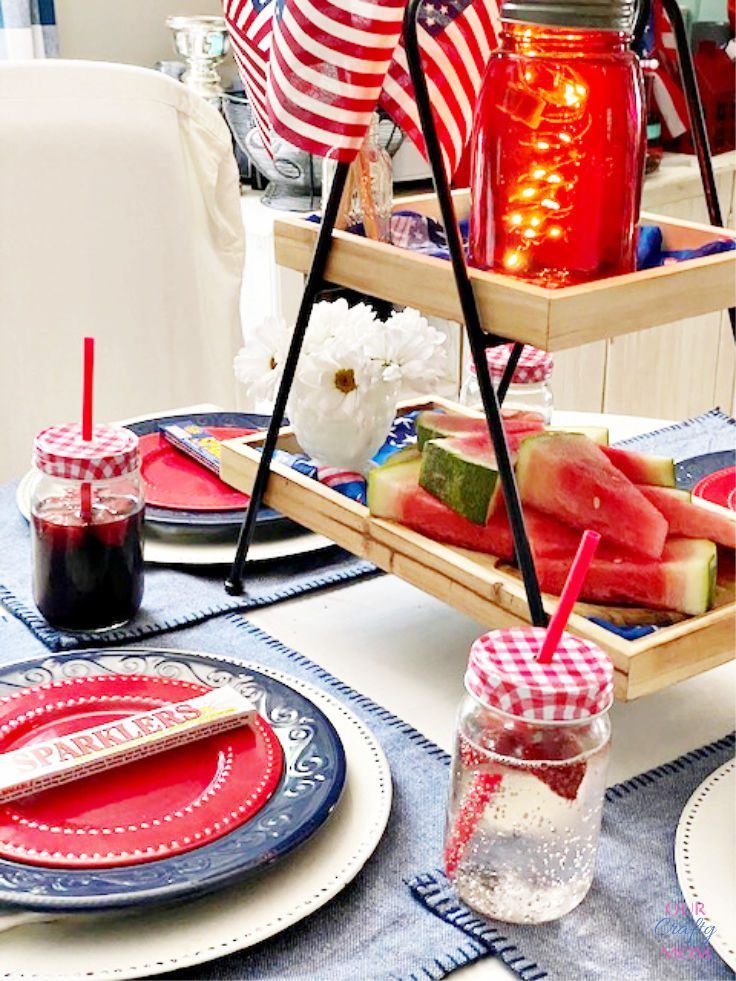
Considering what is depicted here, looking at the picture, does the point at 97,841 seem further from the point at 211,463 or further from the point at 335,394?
the point at 211,463

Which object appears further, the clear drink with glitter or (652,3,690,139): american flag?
(652,3,690,139): american flag

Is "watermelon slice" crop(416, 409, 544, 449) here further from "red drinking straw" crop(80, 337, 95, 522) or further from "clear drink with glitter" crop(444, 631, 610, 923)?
"clear drink with glitter" crop(444, 631, 610, 923)

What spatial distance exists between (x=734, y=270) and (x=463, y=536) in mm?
285

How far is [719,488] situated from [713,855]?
1.91ft

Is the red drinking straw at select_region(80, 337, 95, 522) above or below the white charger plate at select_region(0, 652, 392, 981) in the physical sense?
above

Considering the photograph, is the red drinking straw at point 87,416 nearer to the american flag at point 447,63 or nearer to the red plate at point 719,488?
the american flag at point 447,63

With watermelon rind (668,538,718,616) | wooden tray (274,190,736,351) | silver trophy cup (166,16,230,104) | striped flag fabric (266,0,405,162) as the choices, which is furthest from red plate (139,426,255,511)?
silver trophy cup (166,16,230,104)

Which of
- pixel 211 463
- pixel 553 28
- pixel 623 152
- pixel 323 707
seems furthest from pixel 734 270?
pixel 211 463

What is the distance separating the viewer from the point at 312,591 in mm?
1192

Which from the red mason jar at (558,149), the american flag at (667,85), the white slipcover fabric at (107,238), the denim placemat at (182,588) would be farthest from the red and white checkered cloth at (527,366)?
the american flag at (667,85)

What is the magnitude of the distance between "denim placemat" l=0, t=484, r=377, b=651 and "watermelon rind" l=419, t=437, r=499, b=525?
0.19 meters

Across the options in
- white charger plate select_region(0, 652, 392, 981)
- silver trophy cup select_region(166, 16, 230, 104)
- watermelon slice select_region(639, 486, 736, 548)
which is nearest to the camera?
white charger plate select_region(0, 652, 392, 981)

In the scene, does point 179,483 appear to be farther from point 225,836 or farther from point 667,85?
point 667,85

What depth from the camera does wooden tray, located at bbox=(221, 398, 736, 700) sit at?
89 cm
